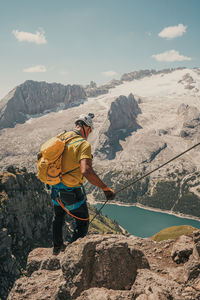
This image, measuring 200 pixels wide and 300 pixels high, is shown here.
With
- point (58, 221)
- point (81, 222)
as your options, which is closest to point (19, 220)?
point (58, 221)

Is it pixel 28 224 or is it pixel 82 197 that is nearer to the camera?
pixel 82 197

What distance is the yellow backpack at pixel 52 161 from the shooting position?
7.66 metres

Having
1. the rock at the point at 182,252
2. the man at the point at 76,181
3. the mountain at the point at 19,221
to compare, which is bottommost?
the mountain at the point at 19,221

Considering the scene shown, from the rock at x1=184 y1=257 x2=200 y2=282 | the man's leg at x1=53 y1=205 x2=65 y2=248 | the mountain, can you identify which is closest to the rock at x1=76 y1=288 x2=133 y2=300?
the rock at x1=184 y1=257 x2=200 y2=282

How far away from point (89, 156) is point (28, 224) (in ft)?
380

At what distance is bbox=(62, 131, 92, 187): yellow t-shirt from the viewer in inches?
291

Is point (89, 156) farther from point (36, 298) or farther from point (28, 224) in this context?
point (28, 224)

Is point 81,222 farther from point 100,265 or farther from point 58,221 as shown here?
point 100,265

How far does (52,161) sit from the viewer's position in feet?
25.3

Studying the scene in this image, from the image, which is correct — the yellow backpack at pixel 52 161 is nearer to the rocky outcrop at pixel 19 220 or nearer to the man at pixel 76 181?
the man at pixel 76 181

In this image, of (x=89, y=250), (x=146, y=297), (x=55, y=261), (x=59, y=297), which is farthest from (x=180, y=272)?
(x=55, y=261)

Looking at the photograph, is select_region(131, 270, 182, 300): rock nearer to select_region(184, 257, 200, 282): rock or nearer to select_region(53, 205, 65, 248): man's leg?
select_region(184, 257, 200, 282): rock

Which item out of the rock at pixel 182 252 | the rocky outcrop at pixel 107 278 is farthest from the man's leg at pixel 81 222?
the rock at pixel 182 252

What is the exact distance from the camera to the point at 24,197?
11144 centimetres
